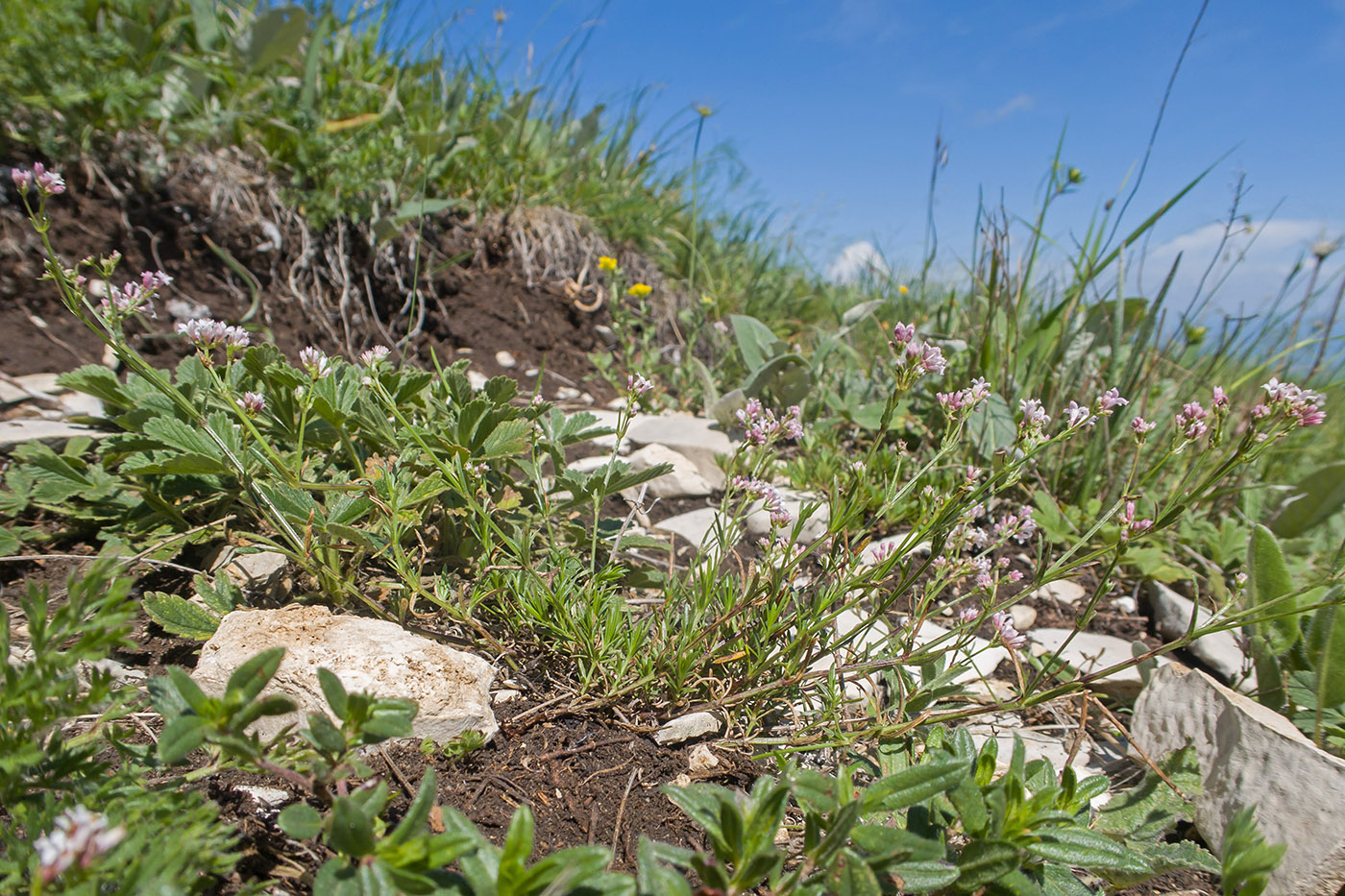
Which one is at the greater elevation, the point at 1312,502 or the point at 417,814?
the point at 1312,502

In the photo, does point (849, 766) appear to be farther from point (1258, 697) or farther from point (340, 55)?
point (340, 55)

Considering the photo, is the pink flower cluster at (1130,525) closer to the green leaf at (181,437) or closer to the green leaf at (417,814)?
the green leaf at (417,814)

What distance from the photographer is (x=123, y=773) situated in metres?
1.04

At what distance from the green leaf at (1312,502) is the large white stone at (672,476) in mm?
2131

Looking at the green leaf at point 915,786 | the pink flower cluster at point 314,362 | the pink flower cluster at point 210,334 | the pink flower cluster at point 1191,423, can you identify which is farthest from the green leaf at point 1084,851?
the pink flower cluster at point 210,334

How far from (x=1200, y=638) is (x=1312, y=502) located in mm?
1086

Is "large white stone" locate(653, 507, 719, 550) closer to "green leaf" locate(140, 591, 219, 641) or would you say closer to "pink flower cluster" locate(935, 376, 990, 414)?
"pink flower cluster" locate(935, 376, 990, 414)

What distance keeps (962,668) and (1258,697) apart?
0.94 meters

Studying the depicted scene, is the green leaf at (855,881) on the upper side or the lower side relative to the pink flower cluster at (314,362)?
lower

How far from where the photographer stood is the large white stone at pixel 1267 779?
140 centimetres

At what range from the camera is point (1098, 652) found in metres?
2.11

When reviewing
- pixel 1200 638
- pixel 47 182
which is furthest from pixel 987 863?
pixel 47 182

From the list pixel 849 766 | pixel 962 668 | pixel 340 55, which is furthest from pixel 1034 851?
pixel 340 55

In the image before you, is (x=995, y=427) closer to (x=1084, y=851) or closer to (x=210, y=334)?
(x=1084, y=851)
